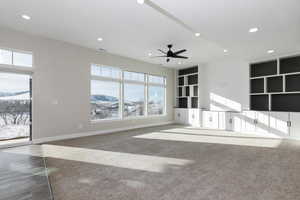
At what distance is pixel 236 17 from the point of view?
3.37 meters

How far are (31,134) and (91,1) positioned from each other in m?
4.00

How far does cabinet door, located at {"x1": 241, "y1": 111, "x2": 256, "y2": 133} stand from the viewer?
19.5ft

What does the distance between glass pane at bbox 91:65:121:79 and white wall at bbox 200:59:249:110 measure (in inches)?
160

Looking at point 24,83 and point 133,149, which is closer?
point 133,149

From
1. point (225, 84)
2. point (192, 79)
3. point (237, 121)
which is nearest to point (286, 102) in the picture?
point (237, 121)

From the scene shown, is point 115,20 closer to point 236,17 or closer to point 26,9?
point 26,9

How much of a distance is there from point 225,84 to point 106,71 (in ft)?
17.0

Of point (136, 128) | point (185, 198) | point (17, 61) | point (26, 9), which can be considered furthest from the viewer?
point (136, 128)

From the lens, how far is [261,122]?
5.74 m

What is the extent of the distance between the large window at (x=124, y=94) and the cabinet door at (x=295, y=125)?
5.18m

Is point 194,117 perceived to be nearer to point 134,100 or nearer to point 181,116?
point 181,116

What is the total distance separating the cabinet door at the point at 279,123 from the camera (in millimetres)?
5207

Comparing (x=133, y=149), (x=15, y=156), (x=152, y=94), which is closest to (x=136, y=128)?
(x=152, y=94)

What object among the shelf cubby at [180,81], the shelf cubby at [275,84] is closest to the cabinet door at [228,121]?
the shelf cubby at [275,84]
